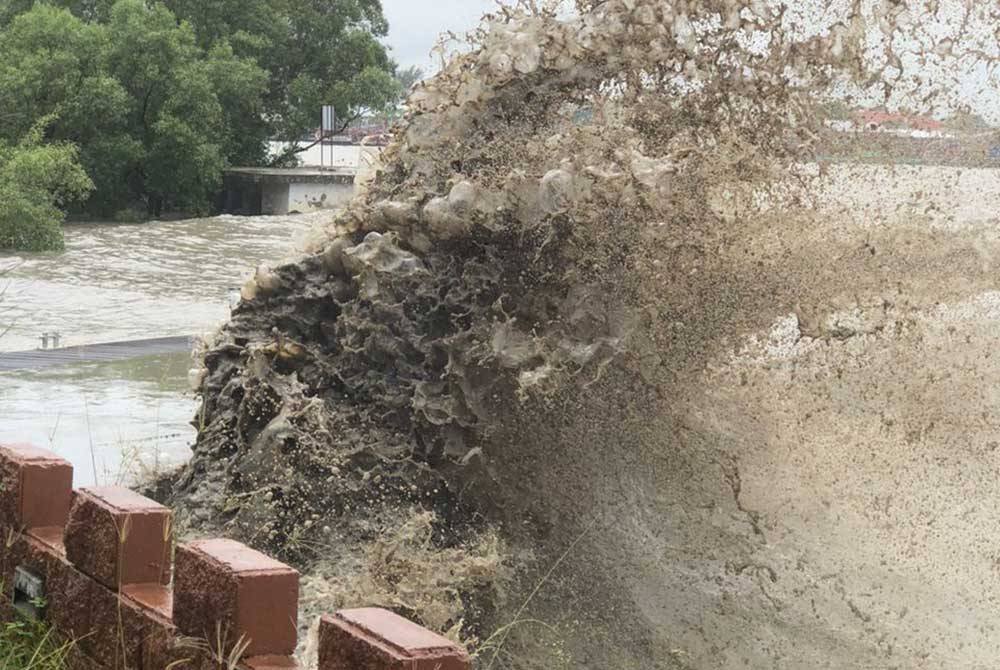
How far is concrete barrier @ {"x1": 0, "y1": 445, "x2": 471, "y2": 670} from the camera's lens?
1.82m

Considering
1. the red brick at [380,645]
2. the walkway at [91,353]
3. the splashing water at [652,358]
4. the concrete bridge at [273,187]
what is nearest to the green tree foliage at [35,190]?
the concrete bridge at [273,187]

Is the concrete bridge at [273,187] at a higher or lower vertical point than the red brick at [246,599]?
higher

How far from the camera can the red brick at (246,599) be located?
2.04 m

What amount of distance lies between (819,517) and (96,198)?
72.3 feet

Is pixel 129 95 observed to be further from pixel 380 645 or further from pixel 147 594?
pixel 380 645

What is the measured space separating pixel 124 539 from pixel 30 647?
1.68 ft

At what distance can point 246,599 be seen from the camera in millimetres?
2039

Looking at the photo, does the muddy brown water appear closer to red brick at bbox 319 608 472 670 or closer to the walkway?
the walkway

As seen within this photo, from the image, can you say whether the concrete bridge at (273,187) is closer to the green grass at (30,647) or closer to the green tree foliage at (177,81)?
the green tree foliage at (177,81)

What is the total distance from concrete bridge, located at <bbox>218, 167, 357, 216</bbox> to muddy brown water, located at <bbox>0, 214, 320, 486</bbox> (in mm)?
3097

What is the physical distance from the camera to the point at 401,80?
3108cm

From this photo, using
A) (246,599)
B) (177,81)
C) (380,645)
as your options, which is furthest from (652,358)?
(177,81)

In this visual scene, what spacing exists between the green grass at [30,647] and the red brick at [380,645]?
0.96m

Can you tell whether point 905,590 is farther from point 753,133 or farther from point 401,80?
point 401,80
